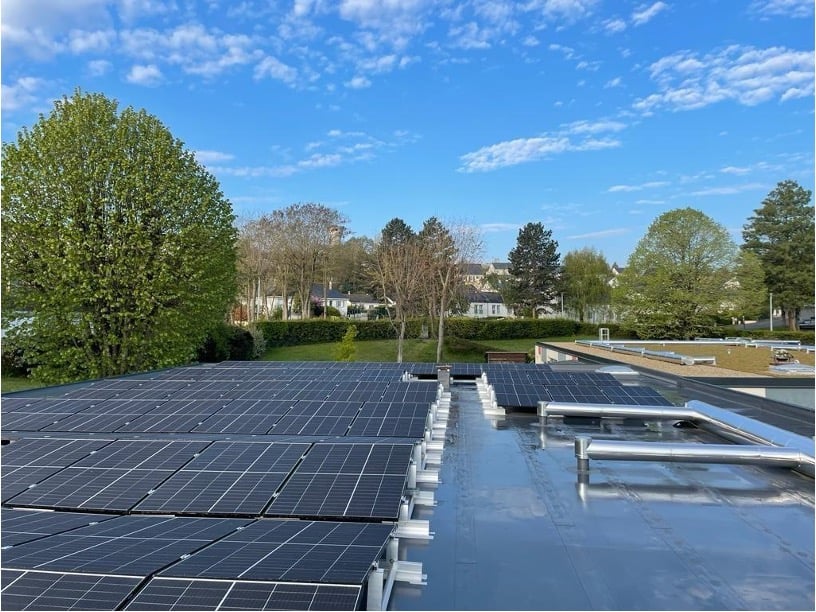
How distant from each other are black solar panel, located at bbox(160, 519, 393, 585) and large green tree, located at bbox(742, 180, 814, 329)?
65.9 meters

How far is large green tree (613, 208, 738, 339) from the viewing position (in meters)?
41.2

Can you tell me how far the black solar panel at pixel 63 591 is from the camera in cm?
273

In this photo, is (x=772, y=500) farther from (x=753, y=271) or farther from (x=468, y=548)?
(x=753, y=271)

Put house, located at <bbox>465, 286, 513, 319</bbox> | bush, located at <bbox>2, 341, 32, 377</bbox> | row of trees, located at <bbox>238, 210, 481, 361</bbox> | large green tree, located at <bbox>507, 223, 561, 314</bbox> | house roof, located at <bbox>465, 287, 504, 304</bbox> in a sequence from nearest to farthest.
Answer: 1. bush, located at <bbox>2, 341, 32, 377</bbox>
2. row of trees, located at <bbox>238, 210, 481, 361</bbox>
3. large green tree, located at <bbox>507, 223, 561, 314</bbox>
4. house roof, located at <bbox>465, 287, 504, 304</bbox>
5. house, located at <bbox>465, 286, 513, 319</bbox>

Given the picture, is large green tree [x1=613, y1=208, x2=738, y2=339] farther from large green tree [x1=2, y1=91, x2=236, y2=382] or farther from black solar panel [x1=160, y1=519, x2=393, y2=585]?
black solar panel [x1=160, y1=519, x2=393, y2=585]

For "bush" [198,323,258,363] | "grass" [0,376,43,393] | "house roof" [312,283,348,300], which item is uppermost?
"house roof" [312,283,348,300]

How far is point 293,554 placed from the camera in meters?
3.19

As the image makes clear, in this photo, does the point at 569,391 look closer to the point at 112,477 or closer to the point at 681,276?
the point at 112,477

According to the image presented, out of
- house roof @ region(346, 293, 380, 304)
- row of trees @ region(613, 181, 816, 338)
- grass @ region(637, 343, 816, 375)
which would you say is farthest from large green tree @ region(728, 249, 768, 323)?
house roof @ region(346, 293, 380, 304)

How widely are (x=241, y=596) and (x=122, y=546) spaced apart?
1157 millimetres

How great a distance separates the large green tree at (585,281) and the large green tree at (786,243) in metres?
15.6

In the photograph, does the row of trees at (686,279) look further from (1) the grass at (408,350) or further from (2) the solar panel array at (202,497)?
(2) the solar panel array at (202,497)

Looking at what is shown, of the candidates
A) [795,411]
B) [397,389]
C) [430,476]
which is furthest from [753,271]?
[430,476]

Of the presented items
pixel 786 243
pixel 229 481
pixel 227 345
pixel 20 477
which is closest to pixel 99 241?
pixel 20 477
